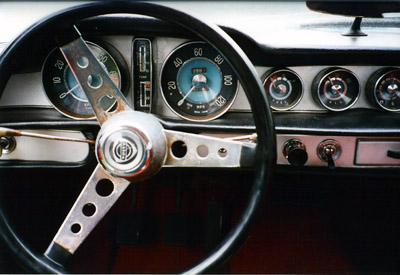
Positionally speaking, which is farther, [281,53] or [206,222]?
[206,222]

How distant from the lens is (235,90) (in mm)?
1562

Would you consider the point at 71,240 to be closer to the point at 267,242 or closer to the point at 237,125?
the point at 237,125

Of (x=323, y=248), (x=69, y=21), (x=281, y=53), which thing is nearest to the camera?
(x=69, y=21)

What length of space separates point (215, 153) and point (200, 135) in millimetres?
70

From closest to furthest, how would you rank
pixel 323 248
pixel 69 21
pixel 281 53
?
pixel 69 21 < pixel 281 53 < pixel 323 248

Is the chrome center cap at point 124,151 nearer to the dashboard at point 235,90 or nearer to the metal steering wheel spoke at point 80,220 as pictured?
the metal steering wheel spoke at point 80,220

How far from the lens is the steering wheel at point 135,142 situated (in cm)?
101

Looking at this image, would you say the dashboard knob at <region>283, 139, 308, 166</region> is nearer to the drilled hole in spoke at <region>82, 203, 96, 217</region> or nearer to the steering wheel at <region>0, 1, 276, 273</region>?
the steering wheel at <region>0, 1, 276, 273</region>

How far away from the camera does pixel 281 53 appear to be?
4.87 ft

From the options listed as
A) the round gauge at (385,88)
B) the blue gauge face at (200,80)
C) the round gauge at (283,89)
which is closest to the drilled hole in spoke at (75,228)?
the blue gauge face at (200,80)

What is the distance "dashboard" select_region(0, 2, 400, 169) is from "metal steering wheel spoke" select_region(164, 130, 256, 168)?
32 cm

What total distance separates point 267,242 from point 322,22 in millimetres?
1140

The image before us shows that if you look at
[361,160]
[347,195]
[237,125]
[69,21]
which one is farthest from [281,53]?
[347,195]

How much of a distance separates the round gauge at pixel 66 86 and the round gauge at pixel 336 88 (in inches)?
32.1
